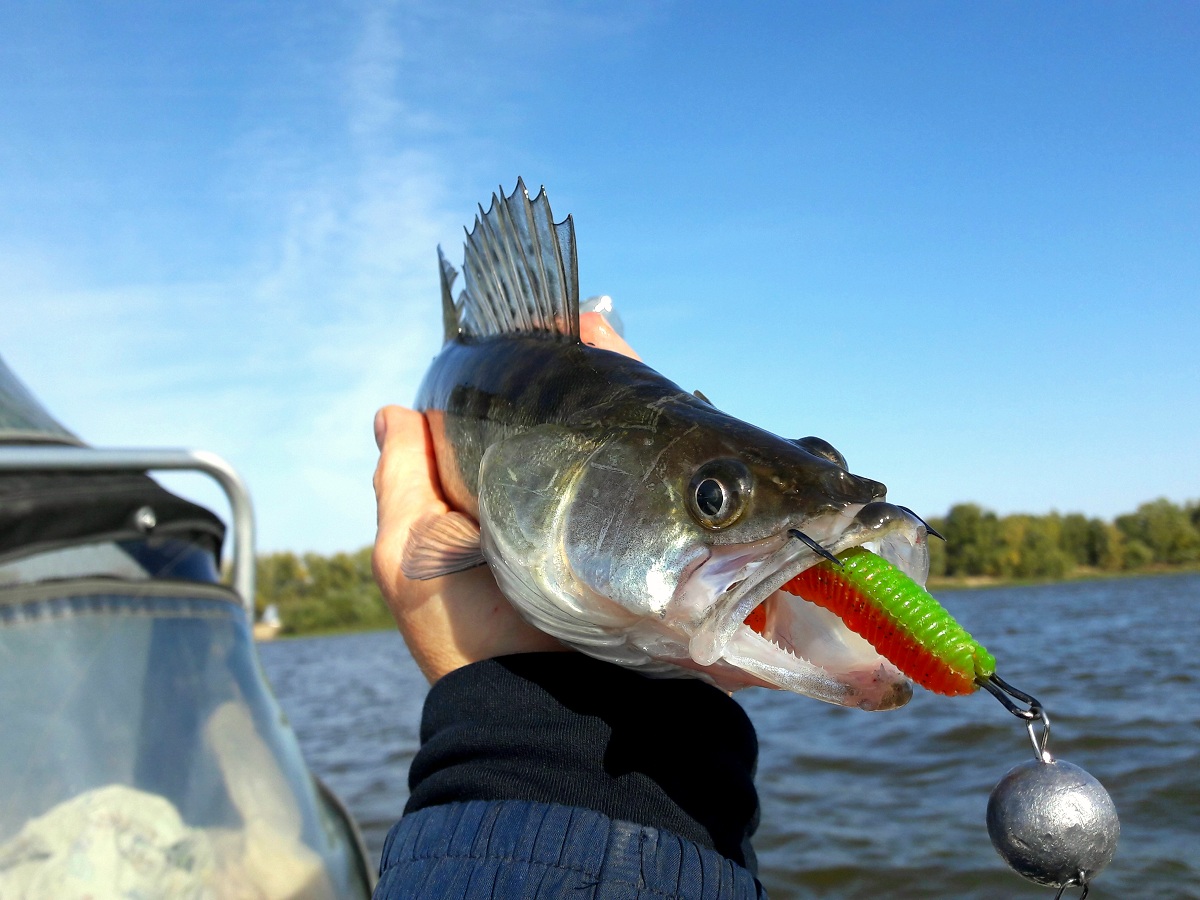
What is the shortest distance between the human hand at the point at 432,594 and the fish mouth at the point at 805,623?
677 mm

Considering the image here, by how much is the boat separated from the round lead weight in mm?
2317

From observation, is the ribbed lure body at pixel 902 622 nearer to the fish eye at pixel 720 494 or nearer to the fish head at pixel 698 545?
the fish head at pixel 698 545

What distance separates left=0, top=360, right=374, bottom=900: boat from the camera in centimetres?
234

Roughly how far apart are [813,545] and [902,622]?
26 cm

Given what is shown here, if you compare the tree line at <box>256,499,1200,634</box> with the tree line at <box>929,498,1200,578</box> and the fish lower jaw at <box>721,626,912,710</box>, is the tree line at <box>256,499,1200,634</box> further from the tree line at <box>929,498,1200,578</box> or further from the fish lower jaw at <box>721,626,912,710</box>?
the fish lower jaw at <box>721,626,912,710</box>

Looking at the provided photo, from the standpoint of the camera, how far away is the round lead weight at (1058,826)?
139 cm

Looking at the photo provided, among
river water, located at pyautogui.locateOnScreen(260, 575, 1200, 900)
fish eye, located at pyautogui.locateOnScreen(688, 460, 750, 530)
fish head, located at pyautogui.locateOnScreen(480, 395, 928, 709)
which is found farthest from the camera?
river water, located at pyautogui.locateOnScreen(260, 575, 1200, 900)

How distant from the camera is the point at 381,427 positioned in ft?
11.6


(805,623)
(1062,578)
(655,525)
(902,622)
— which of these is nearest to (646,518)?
(655,525)

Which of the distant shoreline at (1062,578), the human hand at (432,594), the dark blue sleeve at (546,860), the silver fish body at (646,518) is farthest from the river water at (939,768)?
the distant shoreline at (1062,578)

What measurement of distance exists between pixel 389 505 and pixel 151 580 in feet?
2.71

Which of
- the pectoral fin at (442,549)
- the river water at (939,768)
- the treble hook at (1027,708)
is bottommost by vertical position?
the river water at (939,768)

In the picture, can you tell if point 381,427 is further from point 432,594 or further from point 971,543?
point 971,543

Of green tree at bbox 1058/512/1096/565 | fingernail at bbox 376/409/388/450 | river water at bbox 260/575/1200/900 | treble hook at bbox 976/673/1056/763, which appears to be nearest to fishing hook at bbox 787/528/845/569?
treble hook at bbox 976/673/1056/763
